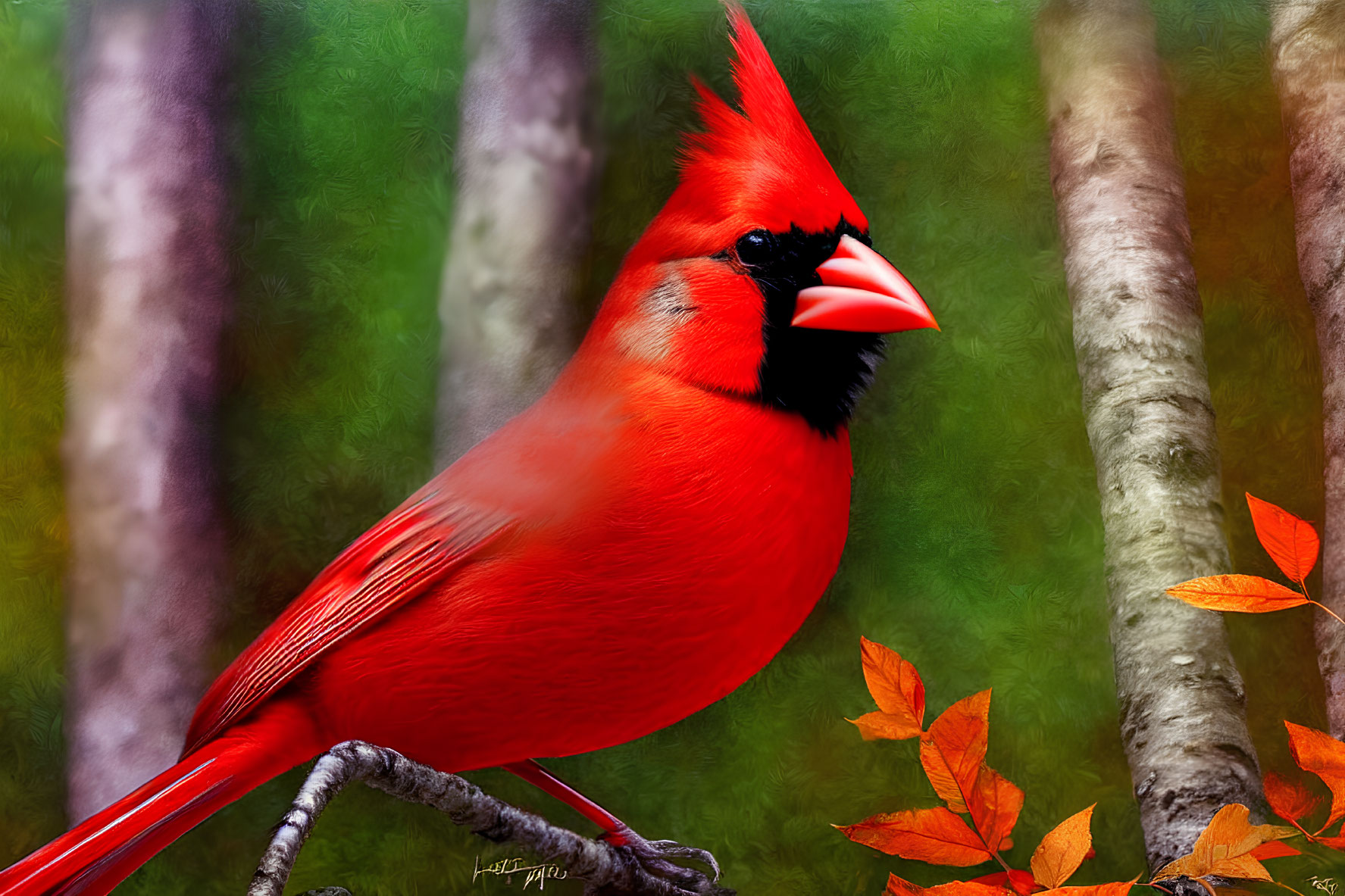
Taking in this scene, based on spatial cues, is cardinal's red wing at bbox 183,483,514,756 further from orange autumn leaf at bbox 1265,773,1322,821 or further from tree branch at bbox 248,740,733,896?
orange autumn leaf at bbox 1265,773,1322,821

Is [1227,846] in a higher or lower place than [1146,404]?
lower

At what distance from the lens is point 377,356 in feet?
4.32

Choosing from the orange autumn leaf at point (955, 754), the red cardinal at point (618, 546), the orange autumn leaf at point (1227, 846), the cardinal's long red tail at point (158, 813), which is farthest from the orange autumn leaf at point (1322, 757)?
the cardinal's long red tail at point (158, 813)

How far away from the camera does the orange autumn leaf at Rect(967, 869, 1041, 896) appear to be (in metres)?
1.24

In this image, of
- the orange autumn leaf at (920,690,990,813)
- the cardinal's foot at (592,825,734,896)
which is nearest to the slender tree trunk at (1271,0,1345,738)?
the orange autumn leaf at (920,690,990,813)

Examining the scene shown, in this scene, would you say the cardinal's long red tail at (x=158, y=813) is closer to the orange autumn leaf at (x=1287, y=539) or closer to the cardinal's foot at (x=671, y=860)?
the cardinal's foot at (x=671, y=860)

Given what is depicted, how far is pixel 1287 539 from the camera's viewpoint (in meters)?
1.31

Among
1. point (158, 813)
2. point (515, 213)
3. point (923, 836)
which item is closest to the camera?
point (158, 813)

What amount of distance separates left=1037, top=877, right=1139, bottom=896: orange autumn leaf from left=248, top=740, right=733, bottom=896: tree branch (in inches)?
15.5

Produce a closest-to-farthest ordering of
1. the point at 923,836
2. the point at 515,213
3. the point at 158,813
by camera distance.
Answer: the point at 158,813, the point at 923,836, the point at 515,213

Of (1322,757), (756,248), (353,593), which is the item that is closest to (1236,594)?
(1322,757)

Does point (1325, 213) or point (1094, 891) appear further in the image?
point (1325, 213)
